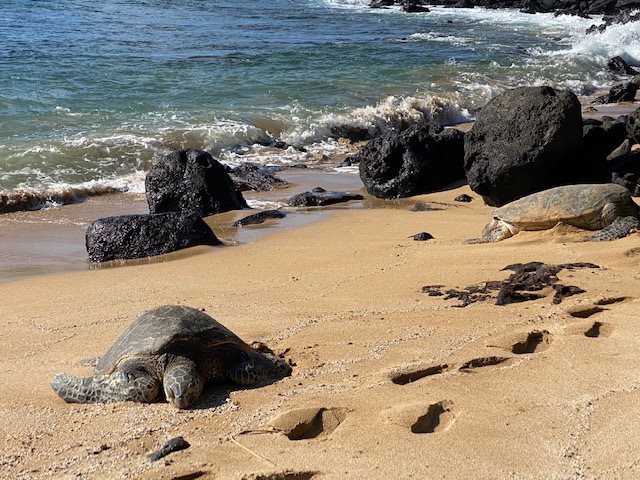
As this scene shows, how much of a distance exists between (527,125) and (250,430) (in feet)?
22.2

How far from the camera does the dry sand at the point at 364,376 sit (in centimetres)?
347

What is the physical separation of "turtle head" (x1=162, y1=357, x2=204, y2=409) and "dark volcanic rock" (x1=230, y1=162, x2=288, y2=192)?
24.5 ft

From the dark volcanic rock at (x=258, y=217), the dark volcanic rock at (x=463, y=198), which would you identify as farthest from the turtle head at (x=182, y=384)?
the dark volcanic rock at (x=463, y=198)

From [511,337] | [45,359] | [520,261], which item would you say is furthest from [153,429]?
[520,261]

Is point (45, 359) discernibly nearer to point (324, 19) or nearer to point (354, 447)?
point (354, 447)

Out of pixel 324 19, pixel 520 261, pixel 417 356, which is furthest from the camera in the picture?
pixel 324 19

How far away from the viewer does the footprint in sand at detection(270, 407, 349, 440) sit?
12.5 ft

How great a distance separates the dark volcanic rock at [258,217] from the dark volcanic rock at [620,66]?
60.9ft

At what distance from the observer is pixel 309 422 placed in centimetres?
386

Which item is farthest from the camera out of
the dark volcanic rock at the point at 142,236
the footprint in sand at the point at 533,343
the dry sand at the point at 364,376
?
the dark volcanic rock at the point at 142,236

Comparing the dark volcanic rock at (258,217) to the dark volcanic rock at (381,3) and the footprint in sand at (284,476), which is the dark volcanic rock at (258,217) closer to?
the footprint in sand at (284,476)

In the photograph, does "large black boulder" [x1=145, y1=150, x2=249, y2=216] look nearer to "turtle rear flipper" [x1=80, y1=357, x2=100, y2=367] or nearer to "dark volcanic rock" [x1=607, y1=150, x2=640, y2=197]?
"dark volcanic rock" [x1=607, y1=150, x2=640, y2=197]

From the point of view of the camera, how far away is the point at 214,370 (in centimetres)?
444

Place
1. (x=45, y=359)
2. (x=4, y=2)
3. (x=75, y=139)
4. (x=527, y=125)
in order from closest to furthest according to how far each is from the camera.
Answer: (x=45, y=359) < (x=527, y=125) < (x=75, y=139) < (x=4, y=2)
